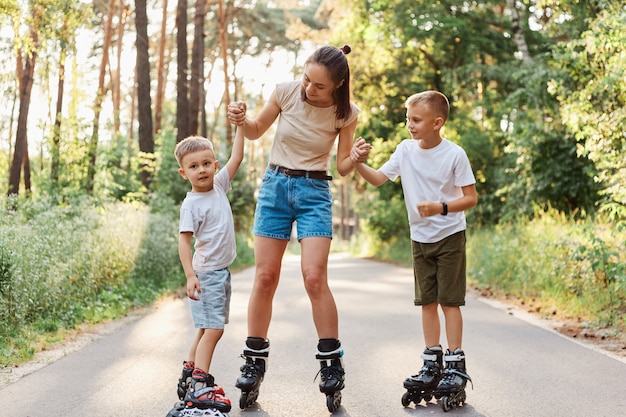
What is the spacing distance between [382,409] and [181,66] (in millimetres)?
16479

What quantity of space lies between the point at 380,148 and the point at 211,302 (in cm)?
2017

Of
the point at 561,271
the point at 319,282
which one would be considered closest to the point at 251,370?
the point at 319,282

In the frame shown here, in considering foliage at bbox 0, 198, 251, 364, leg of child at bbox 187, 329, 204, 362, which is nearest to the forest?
foliage at bbox 0, 198, 251, 364

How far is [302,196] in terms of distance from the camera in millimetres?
4996

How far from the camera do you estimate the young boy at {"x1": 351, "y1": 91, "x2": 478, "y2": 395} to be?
16.4 feet

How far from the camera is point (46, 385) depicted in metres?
5.51

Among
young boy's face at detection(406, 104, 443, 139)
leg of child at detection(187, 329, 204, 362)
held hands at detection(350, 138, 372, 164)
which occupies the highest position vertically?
young boy's face at detection(406, 104, 443, 139)

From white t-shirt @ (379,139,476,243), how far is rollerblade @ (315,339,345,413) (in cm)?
89

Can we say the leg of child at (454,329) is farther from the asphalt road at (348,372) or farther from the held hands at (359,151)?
the held hands at (359,151)

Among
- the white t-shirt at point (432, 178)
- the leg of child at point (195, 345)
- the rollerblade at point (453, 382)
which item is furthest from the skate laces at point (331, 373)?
the white t-shirt at point (432, 178)

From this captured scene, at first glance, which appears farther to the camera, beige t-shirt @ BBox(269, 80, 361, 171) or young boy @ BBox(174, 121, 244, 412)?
beige t-shirt @ BBox(269, 80, 361, 171)

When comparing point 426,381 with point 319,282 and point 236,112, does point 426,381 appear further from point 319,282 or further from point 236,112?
point 236,112

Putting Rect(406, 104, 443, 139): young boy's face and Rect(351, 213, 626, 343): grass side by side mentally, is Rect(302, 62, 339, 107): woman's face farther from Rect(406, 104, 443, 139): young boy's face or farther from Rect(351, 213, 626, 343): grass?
Rect(351, 213, 626, 343): grass

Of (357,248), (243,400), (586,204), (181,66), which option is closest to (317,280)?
(243,400)
